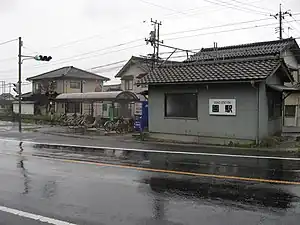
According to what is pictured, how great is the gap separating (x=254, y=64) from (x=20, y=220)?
14.2 meters

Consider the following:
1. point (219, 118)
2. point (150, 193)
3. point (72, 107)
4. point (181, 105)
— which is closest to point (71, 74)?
point (72, 107)

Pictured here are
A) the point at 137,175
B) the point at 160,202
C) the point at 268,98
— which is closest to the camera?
the point at 160,202

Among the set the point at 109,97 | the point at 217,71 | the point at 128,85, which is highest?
the point at 128,85

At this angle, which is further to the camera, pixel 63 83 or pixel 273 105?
pixel 63 83

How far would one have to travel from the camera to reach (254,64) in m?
17.1

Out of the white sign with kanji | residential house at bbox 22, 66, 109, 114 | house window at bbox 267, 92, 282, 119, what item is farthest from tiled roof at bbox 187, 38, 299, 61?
residential house at bbox 22, 66, 109, 114

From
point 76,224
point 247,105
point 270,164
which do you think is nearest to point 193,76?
point 247,105

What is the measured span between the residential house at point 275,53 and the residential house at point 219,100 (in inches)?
269

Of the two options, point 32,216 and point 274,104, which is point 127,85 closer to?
point 274,104

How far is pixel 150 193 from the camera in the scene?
7234 millimetres

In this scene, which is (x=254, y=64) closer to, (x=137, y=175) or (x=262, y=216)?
(x=137, y=175)

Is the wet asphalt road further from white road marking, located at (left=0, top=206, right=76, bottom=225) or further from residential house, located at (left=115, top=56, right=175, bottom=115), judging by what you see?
residential house, located at (left=115, top=56, right=175, bottom=115)

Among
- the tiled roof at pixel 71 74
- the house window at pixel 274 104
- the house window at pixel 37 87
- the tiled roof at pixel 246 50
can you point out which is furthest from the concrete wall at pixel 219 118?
the house window at pixel 37 87

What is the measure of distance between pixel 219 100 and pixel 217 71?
1.57 metres
